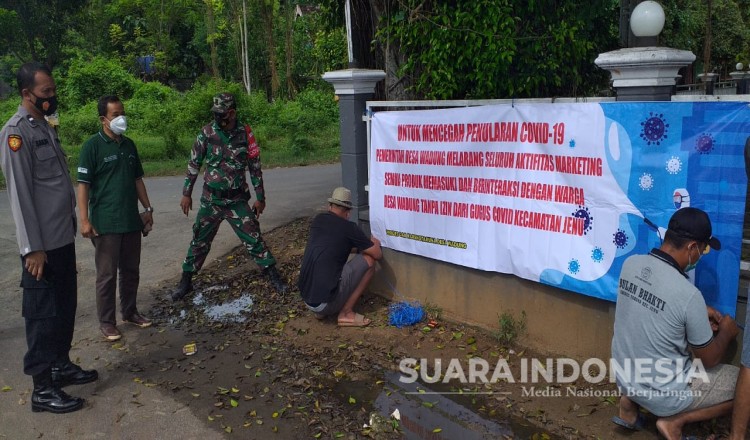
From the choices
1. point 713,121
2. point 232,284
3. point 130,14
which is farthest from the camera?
point 130,14

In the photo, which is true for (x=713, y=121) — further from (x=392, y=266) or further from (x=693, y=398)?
(x=392, y=266)

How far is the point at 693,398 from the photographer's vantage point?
3484mm

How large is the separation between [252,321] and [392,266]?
1.41m

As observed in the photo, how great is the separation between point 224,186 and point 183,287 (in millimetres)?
1176

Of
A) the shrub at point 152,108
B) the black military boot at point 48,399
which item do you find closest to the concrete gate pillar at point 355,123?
the black military boot at point 48,399

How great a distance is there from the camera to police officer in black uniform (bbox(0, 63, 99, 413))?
4105 millimetres

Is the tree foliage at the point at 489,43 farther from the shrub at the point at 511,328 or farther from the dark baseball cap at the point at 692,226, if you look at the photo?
the dark baseball cap at the point at 692,226

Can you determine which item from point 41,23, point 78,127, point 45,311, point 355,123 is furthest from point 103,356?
point 41,23

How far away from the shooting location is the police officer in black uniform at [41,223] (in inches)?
162

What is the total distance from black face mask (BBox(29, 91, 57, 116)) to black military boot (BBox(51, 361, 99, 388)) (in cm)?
181

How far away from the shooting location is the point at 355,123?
6199mm

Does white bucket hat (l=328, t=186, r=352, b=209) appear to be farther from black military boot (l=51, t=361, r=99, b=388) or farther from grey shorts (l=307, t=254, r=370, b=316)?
black military boot (l=51, t=361, r=99, b=388)

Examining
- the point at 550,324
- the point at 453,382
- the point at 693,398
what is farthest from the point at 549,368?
the point at 693,398

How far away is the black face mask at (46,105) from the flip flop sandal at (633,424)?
415 centimetres
